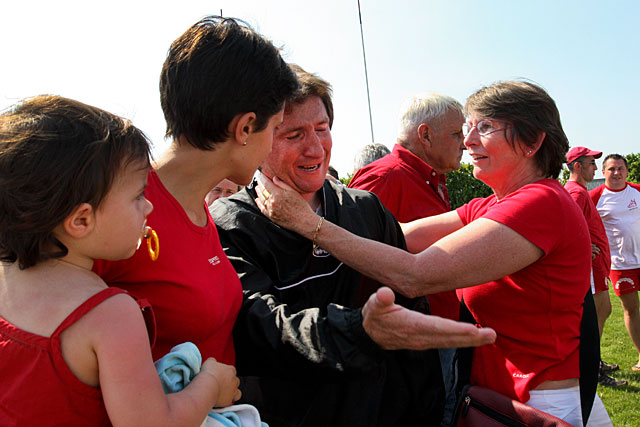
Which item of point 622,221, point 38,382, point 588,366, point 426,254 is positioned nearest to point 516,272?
point 426,254

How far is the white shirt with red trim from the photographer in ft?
25.6

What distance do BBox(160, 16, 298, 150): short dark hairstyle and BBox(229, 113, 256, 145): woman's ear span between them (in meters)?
0.02

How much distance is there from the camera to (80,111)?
1.34 metres

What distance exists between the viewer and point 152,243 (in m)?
1.54

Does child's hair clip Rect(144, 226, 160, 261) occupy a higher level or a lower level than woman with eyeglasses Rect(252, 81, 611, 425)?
higher

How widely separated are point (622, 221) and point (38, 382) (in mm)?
9118

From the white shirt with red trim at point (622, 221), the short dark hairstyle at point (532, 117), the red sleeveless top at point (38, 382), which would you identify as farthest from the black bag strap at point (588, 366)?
Result: the white shirt with red trim at point (622, 221)

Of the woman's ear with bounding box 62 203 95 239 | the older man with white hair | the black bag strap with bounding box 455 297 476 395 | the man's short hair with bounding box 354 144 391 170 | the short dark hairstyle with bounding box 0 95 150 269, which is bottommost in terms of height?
the black bag strap with bounding box 455 297 476 395

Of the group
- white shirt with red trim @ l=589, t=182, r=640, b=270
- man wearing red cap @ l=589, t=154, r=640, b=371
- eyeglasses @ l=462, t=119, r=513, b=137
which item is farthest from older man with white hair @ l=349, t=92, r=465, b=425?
white shirt with red trim @ l=589, t=182, r=640, b=270

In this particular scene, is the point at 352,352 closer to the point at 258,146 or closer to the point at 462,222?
the point at 258,146

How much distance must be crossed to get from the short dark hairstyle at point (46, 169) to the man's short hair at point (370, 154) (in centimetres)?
506

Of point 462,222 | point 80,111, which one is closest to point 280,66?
point 80,111

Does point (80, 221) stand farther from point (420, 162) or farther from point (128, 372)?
point (420, 162)

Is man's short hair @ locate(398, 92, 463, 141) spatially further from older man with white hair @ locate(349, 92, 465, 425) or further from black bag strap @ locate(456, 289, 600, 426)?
black bag strap @ locate(456, 289, 600, 426)
